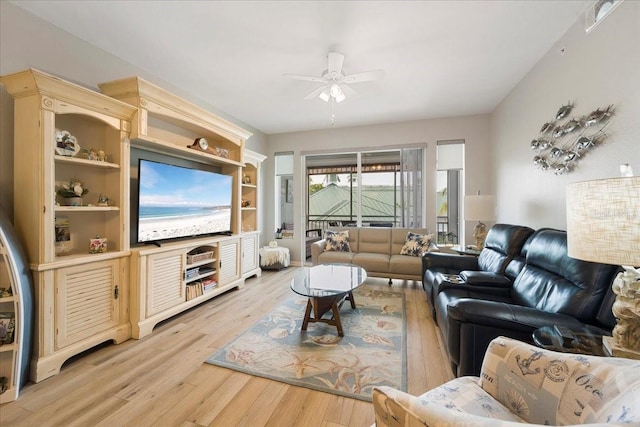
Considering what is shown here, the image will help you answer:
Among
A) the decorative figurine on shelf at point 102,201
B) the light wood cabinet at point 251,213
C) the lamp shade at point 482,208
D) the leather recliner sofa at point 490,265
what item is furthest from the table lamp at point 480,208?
the decorative figurine on shelf at point 102,201

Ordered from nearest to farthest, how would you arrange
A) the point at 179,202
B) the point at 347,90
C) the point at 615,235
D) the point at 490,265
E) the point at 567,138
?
the point at 615,235 → the point at 567,138 → the point at 490,265 → the point at 179,202 → the point at 347,90

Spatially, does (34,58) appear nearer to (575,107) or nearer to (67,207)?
(67,207)

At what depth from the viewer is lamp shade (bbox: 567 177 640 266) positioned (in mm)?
945

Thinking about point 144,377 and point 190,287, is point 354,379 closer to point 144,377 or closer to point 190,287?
point 144,377

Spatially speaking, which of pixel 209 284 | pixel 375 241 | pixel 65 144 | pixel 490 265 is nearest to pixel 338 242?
pixel 375 241

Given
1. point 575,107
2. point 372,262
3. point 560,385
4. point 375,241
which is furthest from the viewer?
point 375,241

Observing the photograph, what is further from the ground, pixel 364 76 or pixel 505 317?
pixel 364 76

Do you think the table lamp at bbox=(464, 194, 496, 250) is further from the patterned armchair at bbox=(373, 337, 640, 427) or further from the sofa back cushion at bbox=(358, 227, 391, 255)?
the patterned armchair at bbox=(373, 337, 640, 427)

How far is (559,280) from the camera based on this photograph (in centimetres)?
172

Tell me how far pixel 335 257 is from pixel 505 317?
2724 mm

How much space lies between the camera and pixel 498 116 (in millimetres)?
3891

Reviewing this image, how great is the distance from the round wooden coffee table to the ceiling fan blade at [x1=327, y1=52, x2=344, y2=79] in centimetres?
210

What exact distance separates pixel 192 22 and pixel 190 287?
257 cm

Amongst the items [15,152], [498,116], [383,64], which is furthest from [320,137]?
[15,152]
